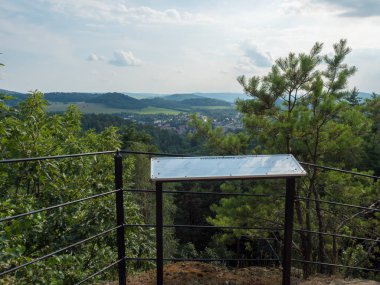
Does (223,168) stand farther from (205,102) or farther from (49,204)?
(205,102)

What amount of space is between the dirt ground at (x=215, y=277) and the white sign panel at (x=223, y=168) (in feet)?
4.21

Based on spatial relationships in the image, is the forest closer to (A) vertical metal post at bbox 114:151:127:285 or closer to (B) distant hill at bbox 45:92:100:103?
(A) vertical metal post at bbox 114:151:127:285

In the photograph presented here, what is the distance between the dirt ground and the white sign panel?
1284 millimetres

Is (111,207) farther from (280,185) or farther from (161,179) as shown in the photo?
(280,185)

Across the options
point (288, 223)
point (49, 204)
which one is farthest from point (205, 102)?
point (288, 223)

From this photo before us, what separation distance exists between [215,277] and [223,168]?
142 cm

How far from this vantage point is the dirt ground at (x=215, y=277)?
10.9ft

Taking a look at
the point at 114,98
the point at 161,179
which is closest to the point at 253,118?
the point at 161,179

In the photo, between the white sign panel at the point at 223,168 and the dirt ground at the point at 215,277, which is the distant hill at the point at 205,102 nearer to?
the dirt ground at the point at 215,277

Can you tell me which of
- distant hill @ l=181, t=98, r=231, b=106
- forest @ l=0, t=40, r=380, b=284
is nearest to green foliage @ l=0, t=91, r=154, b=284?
forest @ l=0, t=40, r=380, b=284

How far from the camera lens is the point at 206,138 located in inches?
300

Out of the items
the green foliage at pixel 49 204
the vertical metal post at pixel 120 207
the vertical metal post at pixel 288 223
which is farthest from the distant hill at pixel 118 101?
the vertical metal post at pixel 288 223

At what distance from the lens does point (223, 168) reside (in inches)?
100

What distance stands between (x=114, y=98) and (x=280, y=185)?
135 m
